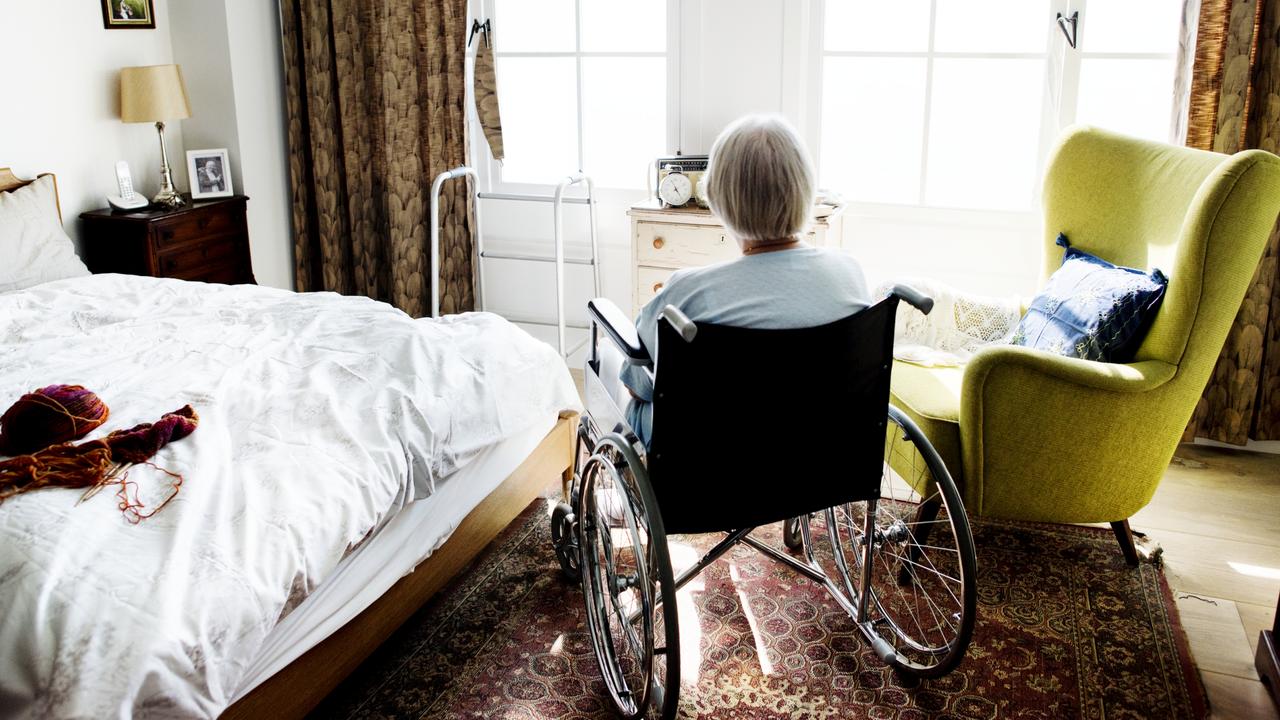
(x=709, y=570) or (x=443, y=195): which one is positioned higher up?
(x=443, y=195)

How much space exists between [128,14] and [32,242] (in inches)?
45.0

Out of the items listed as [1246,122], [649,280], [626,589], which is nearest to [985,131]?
[1246,122]

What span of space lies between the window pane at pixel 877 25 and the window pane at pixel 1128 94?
551 mm

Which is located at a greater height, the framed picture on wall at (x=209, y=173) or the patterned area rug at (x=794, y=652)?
the framed picture on wall at (x=209, y=173)

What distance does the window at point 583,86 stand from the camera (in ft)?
12.8

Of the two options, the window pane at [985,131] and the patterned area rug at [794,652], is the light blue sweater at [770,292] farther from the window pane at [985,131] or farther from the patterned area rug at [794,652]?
the window pane at [985,131]

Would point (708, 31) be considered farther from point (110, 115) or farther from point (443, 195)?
point (110, 115)

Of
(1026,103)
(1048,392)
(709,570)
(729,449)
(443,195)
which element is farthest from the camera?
(443,195)

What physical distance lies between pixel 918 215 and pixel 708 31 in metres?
1.01

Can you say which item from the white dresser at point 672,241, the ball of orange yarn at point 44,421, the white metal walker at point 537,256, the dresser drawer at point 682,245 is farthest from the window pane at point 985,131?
the ball of orange yarn at point 44,421

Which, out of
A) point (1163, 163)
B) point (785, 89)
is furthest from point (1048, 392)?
point (785, 89)

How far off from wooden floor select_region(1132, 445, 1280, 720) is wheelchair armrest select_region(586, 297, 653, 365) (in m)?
1.36

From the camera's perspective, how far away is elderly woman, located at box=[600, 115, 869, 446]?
1853mm

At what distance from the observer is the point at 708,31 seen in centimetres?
372
